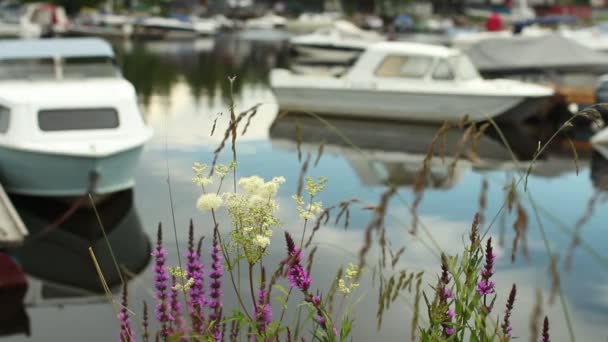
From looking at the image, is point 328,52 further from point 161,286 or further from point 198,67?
point 161,286

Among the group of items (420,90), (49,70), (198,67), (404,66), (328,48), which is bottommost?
(198,67)

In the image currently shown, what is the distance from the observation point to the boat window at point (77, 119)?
12312 millimetres

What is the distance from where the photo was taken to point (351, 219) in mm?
12047

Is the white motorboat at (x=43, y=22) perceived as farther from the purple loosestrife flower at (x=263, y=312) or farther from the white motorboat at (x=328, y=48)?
the purple loosestrife flower at (x=263, y=312)

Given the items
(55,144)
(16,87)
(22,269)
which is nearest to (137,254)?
(22,269)

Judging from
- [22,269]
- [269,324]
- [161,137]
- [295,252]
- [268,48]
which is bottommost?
[268,48]

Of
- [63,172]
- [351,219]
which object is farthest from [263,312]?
[63,172]

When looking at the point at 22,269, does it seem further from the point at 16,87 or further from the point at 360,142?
the point at 360,142

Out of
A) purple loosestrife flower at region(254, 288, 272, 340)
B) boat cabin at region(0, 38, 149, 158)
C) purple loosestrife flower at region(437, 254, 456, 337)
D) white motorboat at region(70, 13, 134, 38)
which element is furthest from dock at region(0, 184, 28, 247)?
white motorboat at region(70, 13, 134, 38)

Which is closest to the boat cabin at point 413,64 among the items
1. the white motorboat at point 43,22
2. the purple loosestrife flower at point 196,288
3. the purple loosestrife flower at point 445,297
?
the purple loosestrife flower at point 445,297

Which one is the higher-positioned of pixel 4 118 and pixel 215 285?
pixel 215 285

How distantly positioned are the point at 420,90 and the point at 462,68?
1.00 meters

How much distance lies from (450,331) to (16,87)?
11290mm

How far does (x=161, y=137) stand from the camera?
19188mm
